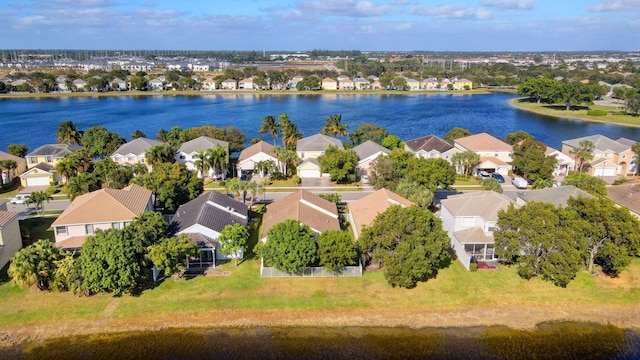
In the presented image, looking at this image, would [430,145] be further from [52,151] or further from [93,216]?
[52,151]

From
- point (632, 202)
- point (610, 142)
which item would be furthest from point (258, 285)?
point (610, 142)

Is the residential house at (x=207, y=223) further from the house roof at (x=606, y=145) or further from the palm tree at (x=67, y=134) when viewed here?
the house roof at (x=606, y=145)

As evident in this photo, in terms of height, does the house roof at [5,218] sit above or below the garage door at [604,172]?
above

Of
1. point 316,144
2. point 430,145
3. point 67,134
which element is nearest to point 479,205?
point 430,145

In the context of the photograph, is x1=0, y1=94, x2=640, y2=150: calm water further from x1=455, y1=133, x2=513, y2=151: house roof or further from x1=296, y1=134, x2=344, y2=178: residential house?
x1=296, y1=134, x2=344, y2=178: residential house

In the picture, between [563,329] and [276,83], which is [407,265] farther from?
[276,83]

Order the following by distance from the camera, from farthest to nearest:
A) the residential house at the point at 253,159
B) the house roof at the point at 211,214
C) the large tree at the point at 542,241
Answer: the residential house at the point at 253,159
the house roof at the point at 211,214
the large tree at the point at 542,241

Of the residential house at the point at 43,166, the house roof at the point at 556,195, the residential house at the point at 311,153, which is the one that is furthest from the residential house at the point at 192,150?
the house roof at the point at 556,195
